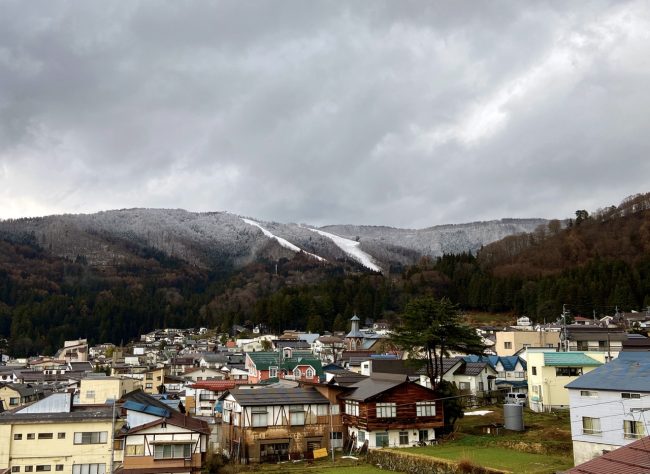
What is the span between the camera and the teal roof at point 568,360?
37.5 meters

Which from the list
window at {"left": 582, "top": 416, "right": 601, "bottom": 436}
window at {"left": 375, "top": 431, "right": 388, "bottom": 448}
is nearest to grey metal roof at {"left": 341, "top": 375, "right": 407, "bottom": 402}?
window at {"left": 375, "top": 431, "right": 388, "bottom": 448}

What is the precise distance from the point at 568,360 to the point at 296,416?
1800cm

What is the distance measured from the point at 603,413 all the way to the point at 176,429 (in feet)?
66.2

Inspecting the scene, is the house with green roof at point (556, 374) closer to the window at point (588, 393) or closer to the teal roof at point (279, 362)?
the window at point (588, 393)

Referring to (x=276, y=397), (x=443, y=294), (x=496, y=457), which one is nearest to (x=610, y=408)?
(x=496, y=457)

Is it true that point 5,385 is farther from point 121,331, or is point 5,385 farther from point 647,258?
point 647,258

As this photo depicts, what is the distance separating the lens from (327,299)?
11012cm

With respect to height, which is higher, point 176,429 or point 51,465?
point 176,429

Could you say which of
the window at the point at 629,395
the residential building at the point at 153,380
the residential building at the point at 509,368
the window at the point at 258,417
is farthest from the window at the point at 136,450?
the residential building at the point at 153,380

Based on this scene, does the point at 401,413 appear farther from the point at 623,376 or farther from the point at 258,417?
the point at 623,376

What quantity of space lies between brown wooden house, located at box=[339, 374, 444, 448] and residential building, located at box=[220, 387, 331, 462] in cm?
221

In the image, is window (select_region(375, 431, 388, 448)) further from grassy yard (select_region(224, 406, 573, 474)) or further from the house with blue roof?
the house with blue roof

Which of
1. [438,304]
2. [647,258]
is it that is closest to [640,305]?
[647,258]

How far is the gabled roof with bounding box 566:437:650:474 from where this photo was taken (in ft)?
49.6
